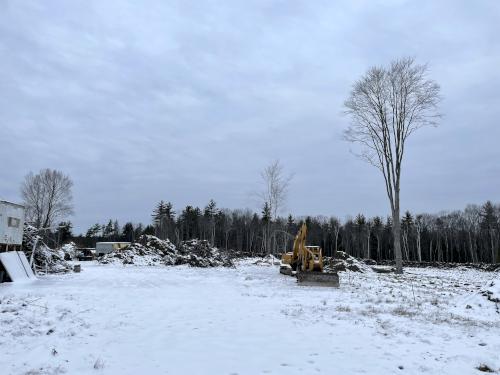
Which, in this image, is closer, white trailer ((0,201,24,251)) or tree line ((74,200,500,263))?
white trailer ((0,201,24,251))

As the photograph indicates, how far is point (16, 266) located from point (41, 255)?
5.39 metres

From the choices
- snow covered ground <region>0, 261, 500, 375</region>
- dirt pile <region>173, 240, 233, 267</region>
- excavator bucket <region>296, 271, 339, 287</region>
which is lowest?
snow covered ground <region>0, 261, 500, 375</region>

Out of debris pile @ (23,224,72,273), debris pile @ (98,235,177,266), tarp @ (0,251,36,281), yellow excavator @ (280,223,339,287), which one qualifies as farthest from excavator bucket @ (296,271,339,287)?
debris pile @ (98,235,177,266)

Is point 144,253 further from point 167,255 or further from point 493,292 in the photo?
point 493,292

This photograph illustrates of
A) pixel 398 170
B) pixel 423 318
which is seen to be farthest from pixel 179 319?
pixel 398 170

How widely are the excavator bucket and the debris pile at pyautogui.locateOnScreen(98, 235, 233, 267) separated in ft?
57.3

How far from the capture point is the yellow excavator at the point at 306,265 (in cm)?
1836

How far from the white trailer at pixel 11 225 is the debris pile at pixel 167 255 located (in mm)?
16186

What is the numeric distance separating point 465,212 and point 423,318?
92673 millimetres

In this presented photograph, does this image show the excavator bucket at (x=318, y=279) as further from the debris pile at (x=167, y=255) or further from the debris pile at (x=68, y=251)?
the debris pile at (x=68, y=251)

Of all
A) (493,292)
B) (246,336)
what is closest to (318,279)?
(493,292)

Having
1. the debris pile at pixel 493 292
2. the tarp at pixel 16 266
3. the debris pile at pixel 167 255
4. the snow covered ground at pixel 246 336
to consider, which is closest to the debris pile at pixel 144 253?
the debris pile at pixel 167 255

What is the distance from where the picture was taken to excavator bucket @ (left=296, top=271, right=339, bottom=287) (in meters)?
18.2

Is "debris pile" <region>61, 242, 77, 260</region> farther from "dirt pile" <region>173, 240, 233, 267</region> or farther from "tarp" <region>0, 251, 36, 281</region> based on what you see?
"tarp" <region>0, 251, 36, 281</region>
